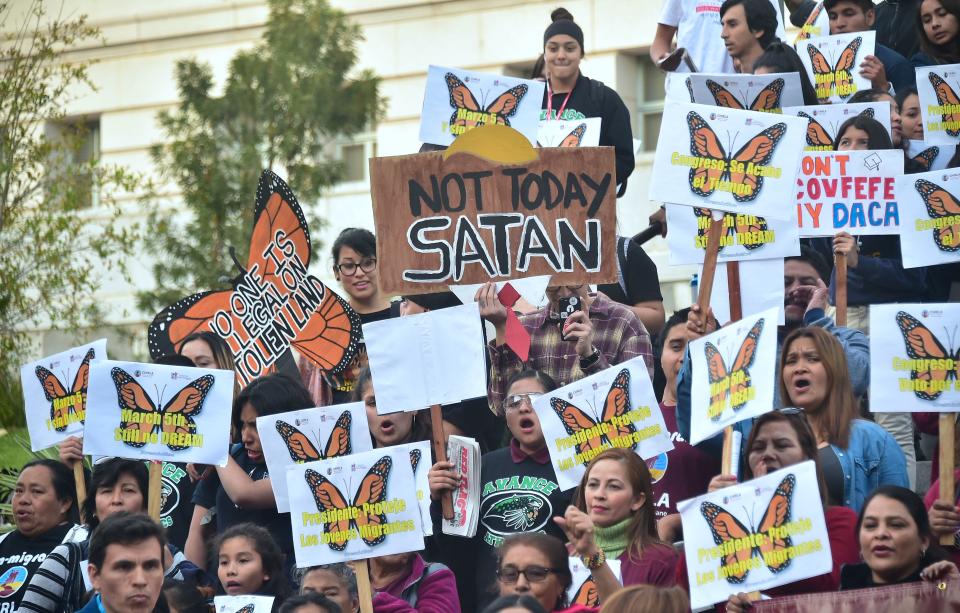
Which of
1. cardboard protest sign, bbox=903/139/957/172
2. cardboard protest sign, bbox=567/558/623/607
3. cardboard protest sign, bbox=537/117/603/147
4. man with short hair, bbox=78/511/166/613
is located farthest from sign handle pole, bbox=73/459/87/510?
cardboard protest sign, bbox=903/139/957/172

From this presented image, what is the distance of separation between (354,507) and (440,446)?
573mm

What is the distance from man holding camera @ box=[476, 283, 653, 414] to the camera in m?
9.52

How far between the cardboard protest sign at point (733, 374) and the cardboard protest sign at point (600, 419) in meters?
0.41

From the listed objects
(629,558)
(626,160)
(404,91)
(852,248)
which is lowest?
(629,558)

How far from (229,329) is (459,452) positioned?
97.4 inches

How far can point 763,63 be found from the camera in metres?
11.2

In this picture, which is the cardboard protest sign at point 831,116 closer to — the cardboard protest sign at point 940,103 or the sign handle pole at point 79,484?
the cardboard protest sign at point 940,103

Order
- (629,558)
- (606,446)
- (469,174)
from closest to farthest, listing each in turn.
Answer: (629,558), (606,446), (469,174)

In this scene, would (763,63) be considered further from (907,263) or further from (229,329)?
(229,329)

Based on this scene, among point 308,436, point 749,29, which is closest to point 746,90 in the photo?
point 749,29

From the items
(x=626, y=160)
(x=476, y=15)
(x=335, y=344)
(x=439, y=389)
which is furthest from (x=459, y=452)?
(x=476, y=15)

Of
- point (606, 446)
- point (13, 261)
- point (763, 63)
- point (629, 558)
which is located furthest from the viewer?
point (13, 261)

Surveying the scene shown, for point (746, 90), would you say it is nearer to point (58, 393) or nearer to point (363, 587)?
point (363, 587)

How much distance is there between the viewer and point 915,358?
790cm
